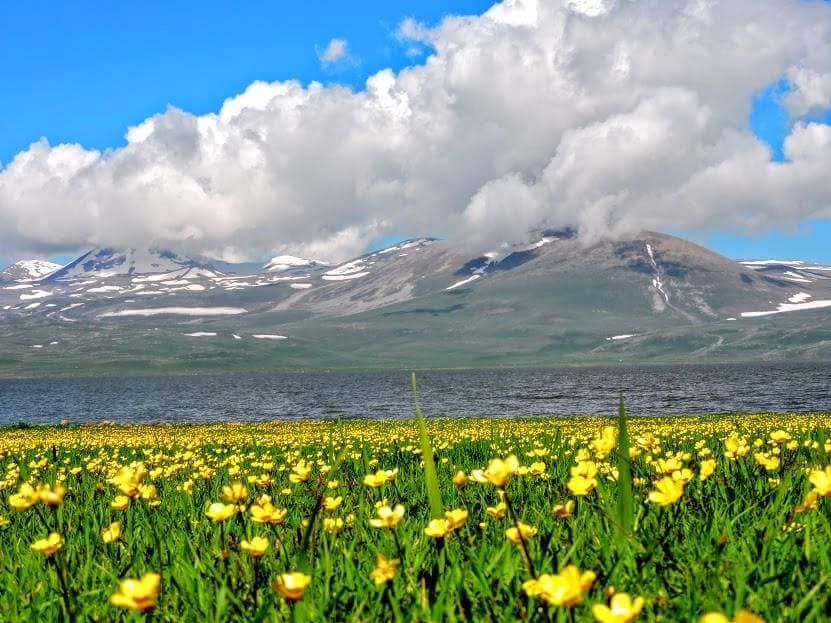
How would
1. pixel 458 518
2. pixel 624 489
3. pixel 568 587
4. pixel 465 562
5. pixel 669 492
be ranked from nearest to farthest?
pixel 568 587
pixel 458 518
pixel 669 492
pixel 624 489
pixel 465 562

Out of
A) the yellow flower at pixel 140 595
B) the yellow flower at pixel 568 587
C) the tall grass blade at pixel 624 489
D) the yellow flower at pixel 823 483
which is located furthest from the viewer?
the tall grass blade at pixel 624 489

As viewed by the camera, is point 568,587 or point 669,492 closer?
point 568,587

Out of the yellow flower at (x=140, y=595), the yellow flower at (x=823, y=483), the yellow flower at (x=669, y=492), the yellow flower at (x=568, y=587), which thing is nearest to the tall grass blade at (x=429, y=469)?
the yellow flower at (x=669, y=492)

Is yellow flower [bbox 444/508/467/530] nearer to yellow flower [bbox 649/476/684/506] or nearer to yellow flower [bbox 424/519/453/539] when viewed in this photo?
yellow flower [bbox 424/519/453/539]

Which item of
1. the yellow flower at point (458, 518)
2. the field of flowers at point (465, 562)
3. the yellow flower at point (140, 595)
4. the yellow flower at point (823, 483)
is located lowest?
the field of flowers at point (465, 562)

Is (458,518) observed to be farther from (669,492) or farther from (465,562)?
(465,562)

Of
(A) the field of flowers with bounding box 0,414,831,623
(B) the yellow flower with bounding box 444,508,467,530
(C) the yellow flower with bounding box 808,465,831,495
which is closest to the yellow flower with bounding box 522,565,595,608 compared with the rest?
(A) the field of flowers with bounding box 0,414,831,623

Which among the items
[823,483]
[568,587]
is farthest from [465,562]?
[568,587]

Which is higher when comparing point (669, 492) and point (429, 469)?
point (429, 469)

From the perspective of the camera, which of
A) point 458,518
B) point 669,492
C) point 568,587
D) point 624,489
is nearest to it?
point 568,587

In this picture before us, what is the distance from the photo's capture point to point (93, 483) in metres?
10.5

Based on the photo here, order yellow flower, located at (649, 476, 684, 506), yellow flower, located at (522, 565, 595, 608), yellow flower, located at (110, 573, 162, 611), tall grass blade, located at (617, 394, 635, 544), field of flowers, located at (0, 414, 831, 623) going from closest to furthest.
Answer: yellow flower, located at (522, 565, 595, 608) → yellow flower, located at (110, 573, 162, 611) → field of flowers, located at (0, 414, 831, 623) → yellow flower, located at (649, 476, 684, 506) → tall grass blade, located at (617, 394, 635, 544)

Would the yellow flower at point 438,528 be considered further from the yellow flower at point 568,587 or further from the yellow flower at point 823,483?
the yellow flower at point 823,483

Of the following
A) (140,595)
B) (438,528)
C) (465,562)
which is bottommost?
(465,562)
